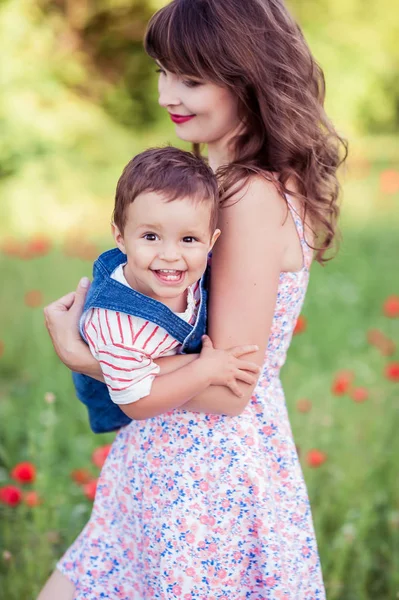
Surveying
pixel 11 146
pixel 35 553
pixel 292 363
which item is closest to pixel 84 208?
pixel 11 146

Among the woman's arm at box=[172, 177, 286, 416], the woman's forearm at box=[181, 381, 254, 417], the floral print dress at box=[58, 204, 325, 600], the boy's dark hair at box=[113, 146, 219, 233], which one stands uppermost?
the boy's dark hair at box=[113, 146, 219, 233]

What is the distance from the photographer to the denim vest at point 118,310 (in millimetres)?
1553

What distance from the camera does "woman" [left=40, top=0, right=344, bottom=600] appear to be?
1.68 meters

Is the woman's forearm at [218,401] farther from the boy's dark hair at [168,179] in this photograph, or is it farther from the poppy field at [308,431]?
the poppy field at [308,431]

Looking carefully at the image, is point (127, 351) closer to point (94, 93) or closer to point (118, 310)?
point (118, 310)

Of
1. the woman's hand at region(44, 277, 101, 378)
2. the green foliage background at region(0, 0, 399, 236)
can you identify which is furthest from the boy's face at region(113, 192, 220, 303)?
the green foliage background at region(0, 0, 399, 236)

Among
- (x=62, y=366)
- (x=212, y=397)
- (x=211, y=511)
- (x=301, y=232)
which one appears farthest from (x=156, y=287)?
(x=62, y=366)

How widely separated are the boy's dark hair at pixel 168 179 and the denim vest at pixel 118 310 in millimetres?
138

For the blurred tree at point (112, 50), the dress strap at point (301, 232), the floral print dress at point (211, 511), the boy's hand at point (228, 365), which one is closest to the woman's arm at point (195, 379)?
the boy's hand at point (228, 365)

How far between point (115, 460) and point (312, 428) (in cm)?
131

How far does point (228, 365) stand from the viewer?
1.65 m

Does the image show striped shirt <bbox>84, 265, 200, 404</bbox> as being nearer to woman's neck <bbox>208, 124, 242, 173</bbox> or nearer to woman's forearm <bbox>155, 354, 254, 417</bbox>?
woman's forearm <bbox>155, 354, 254, 417</bbox>

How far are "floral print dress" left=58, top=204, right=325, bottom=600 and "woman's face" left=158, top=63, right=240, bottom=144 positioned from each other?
271 mm

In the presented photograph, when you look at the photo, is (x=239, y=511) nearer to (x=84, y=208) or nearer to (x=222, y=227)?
(x=222, y=227)
